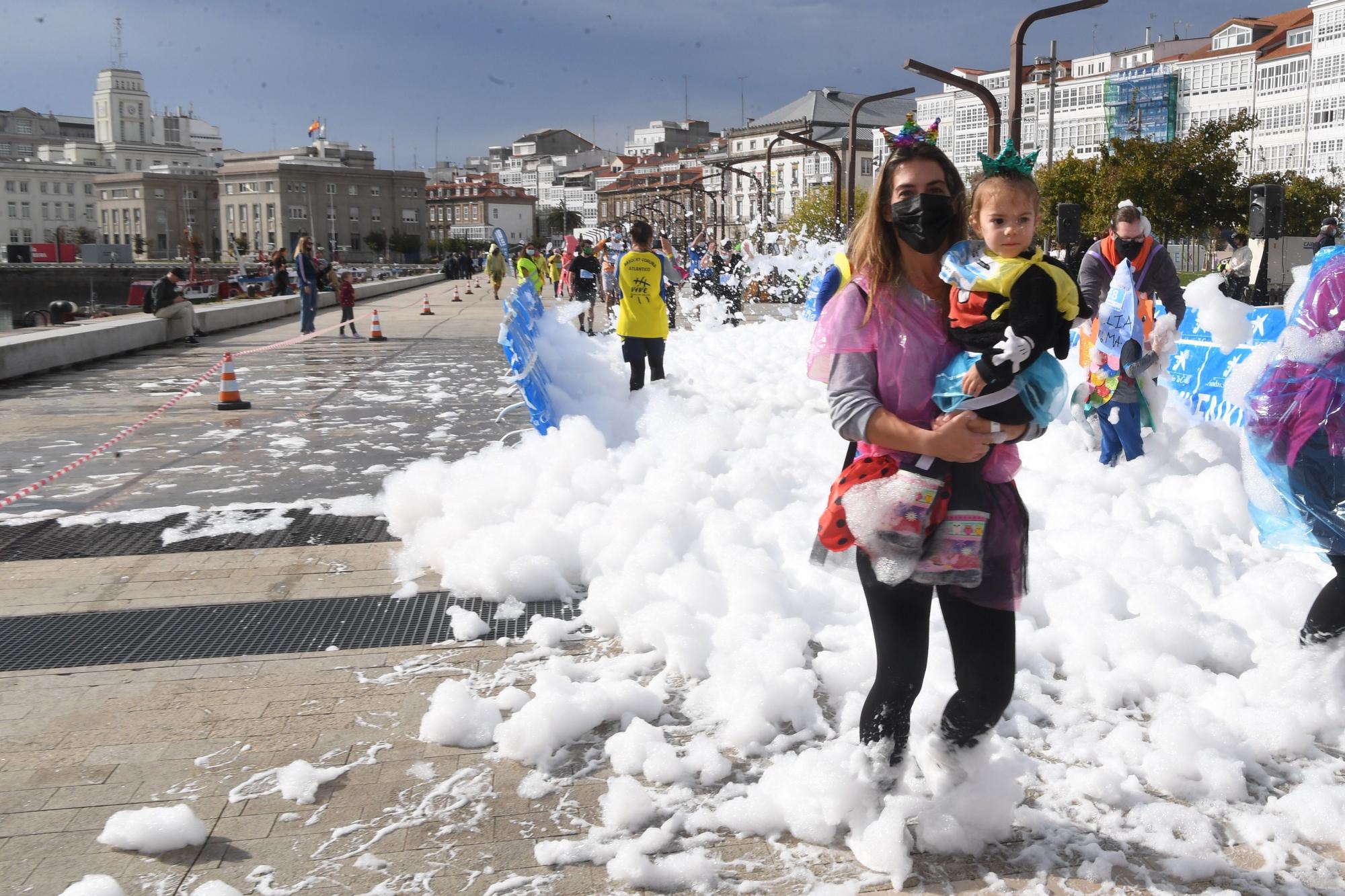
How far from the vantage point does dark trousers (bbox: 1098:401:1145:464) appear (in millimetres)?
7273

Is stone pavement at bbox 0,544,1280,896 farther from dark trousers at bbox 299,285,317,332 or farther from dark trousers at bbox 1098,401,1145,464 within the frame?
dark trousers at bbox 299,285,317,332

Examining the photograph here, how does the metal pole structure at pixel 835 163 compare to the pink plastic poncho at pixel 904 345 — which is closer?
the pink plastic poncho at pixel 904 345

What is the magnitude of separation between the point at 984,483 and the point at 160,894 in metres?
2.30

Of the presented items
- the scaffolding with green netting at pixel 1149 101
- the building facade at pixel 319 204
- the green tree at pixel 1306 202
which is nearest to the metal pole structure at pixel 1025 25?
the green tree at pixel 1306 202

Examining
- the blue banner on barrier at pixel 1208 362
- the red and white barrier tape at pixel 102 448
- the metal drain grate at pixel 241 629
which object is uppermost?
the blue banner on barrier at pixel 1208 362

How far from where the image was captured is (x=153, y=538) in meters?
6.55

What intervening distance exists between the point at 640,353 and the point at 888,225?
790 centimetres

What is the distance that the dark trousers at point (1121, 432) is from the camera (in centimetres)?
727

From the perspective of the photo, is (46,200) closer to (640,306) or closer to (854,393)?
(640,306)

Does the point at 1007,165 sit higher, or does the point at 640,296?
the point at 1007,165

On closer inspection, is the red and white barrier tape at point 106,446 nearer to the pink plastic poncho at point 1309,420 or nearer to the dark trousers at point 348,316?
the dark trousers at point 348,316

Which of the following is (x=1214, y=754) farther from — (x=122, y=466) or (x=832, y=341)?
(x=122, y=466)

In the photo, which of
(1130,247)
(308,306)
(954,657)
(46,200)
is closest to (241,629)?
(954,657)

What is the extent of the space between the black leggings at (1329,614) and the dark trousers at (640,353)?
23.7 feet
